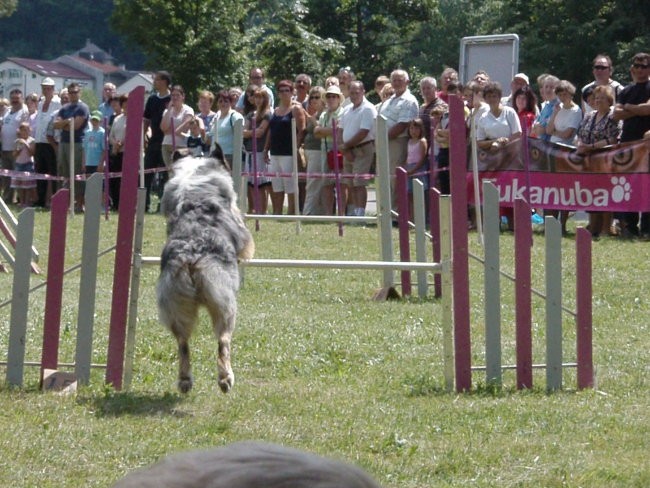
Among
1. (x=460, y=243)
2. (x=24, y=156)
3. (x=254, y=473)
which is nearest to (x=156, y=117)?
(x=24, y=156)

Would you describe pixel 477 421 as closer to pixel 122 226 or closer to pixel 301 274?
pixel 122 226

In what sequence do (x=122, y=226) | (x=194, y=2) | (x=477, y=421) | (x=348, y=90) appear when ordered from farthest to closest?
1. (x=194, y=2)
2. (x=348, y=90)
3. (x=122, y=226)
4. (x=477, y=421)

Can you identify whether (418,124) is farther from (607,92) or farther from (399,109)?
(607,92)

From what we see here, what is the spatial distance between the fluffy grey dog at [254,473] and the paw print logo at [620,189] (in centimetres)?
1464

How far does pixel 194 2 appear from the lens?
39.5m

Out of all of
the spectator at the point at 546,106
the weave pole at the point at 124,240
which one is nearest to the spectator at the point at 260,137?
the spectator at the point at 546,106

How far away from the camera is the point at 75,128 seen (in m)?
21.2

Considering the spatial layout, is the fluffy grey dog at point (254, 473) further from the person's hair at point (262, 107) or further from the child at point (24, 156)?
the child at point (24, 156)

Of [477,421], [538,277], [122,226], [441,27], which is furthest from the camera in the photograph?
[441,27]

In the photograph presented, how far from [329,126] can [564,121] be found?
342 centimetres

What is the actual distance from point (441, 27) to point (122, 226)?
57691 mm

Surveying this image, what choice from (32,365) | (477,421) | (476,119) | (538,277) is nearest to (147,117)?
(476,119)

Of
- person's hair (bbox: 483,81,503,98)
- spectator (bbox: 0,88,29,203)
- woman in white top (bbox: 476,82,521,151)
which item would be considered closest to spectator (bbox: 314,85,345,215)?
woman in white top (bbox: 476,82,521,151)

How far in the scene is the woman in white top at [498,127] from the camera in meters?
16.7
